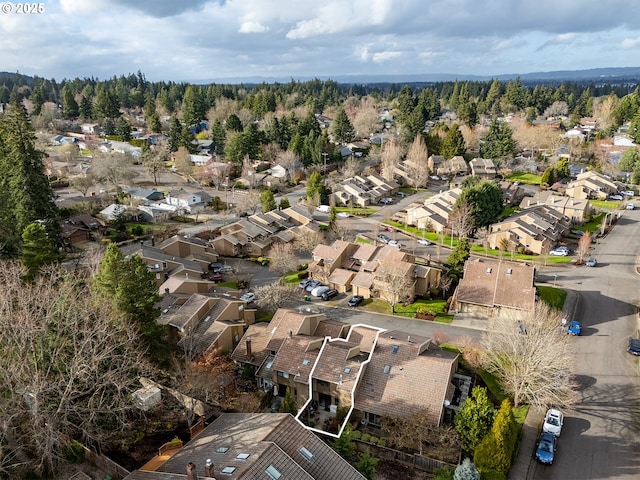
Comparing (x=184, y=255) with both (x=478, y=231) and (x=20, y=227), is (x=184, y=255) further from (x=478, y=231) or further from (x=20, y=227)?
(x=478, y=231)

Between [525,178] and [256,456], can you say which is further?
[525,178]

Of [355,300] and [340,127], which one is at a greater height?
[340,127]

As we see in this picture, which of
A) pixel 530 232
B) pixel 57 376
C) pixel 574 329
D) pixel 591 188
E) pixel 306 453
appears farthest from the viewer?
pixel 591 188

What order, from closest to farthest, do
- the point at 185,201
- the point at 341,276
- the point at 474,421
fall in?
the point at 474,421, the point at 341,276, the point at 185,201

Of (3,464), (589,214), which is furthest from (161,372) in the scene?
(589,214)

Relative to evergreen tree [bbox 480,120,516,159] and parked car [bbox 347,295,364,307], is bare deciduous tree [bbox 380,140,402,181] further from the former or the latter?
parked car [bbox 347,295,364,307]

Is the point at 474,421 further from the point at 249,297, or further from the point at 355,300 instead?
the point at 249,297

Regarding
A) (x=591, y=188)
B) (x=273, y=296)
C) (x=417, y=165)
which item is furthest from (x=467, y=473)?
(x=417, y=165)
